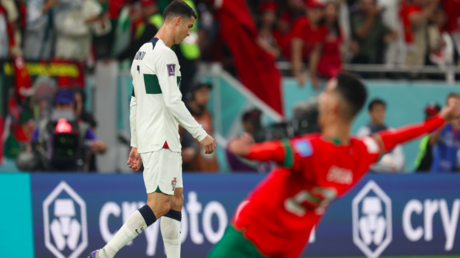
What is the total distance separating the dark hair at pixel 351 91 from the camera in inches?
150

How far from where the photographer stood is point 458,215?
9.16m

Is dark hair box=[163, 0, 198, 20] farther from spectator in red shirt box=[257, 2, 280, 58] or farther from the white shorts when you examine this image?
spectator in red shirt box=[257, 2, 280, 58]

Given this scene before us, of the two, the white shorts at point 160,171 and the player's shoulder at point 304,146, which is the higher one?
the player's shoulder at point 304,146

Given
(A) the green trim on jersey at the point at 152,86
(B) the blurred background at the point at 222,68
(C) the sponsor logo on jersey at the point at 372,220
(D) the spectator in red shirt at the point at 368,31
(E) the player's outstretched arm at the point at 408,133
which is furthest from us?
(D) the spectator in red shirt at the point at 368,31

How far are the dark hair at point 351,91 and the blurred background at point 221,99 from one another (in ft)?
14.9

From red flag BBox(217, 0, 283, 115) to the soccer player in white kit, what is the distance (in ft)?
20.1

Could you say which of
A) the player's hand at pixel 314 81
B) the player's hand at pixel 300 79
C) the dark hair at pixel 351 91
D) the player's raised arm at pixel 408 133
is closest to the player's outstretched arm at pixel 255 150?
the dark hair at pixel 351 91

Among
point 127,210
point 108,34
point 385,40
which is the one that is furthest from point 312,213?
point 385,40

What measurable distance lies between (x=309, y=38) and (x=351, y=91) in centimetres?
869

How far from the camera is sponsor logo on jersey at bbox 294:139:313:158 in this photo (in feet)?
12.0

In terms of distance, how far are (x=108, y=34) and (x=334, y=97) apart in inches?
301

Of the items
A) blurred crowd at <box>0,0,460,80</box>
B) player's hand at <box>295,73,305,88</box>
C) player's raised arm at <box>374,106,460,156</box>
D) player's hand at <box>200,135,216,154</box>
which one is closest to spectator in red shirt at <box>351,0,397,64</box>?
blurred crowd at <box>0,0,460,80</box>

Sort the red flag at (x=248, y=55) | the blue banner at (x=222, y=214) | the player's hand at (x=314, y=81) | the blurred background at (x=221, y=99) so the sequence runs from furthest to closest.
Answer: the player's hand at (x=314, y=81)
the red flag at (x=248, y=55)
the blurred background at (x=221, y=99)
the blue banner at (x=222, y=214)

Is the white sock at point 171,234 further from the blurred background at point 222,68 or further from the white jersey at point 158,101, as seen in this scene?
the blurred background at point 222,68
